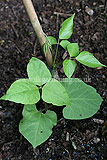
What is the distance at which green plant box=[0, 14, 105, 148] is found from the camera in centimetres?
90

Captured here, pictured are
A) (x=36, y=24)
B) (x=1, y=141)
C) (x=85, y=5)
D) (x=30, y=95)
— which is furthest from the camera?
(x=85, y=5)

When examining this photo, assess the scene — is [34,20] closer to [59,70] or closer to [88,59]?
[88,59]

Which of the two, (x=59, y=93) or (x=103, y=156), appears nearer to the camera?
(x=59, y=93)

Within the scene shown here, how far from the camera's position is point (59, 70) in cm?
149

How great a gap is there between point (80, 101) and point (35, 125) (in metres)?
0.33

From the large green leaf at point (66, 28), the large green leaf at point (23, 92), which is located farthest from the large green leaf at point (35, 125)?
the large green leaf at point (66, 28)

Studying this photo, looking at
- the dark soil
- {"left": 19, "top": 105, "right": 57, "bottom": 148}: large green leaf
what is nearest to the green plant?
{"left": 19, "top": 105, "right": 57, "bottom": 148}: large green leaf

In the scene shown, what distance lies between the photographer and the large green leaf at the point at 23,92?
2.85ft

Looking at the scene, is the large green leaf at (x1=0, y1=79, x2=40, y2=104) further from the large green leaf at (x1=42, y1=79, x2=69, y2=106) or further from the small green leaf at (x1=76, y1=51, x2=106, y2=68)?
the small green leaf at (x1=76, y1=51, x2=106, y2=68)

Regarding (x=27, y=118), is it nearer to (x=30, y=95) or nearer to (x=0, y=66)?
(x=30, y=95)

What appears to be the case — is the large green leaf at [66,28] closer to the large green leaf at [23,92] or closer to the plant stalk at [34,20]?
the plant stalk at [34,20]

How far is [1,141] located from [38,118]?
0.31m

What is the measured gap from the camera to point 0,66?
1487mm

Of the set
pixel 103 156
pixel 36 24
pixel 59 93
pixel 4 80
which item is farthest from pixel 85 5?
pixel 103 156
